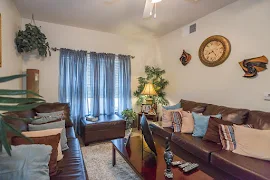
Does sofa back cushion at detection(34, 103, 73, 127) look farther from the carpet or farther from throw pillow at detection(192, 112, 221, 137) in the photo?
throw pillow at detection(192, 112, 221, 137)

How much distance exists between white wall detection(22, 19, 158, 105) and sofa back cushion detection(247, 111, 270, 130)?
2844 mm

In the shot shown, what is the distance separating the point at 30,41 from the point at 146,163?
116 inches

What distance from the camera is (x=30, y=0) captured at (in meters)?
2.56

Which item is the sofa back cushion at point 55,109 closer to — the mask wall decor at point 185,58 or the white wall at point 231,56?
the white wall at point 231,56

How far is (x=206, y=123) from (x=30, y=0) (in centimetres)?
350

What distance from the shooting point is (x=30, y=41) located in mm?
2863

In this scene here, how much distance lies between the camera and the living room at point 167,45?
89.5 inches

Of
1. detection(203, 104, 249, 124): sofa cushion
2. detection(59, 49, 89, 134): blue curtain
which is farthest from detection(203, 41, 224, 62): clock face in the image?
detection(59, 49, 89, 134): blue curtain

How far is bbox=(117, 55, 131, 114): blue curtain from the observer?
162 inches

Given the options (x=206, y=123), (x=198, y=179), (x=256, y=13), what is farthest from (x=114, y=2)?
(x=198, y=179)

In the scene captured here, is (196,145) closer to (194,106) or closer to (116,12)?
(194,106)

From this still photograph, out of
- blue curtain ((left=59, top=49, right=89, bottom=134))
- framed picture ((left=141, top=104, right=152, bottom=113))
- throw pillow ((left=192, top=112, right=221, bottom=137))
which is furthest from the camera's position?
framed picture ((left=141, top=104, right=152, bottom=113))

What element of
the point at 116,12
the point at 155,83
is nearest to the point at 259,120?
the point at 155,83

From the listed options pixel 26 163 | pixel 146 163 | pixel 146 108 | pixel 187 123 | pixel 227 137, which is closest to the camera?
pixel 26 163
